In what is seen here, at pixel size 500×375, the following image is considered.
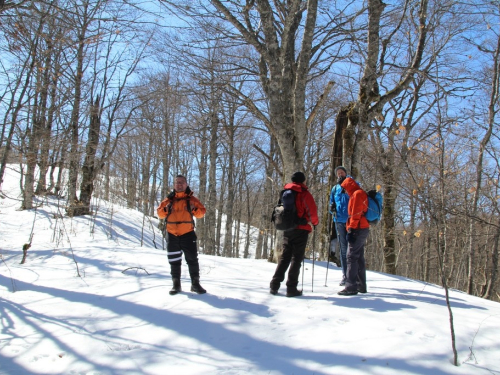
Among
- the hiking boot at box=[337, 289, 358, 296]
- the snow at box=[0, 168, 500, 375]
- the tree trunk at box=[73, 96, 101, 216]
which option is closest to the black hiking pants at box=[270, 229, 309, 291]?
the snow at box=[0, 168, 500, 375]

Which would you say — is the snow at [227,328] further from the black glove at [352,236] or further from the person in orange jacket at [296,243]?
the black glove at [352,236]

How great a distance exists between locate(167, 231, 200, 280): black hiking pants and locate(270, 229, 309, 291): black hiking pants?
1.11m

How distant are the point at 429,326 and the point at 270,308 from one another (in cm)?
168

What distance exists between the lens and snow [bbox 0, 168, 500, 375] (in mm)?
2758

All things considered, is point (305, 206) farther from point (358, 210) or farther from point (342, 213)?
point (342, 213)

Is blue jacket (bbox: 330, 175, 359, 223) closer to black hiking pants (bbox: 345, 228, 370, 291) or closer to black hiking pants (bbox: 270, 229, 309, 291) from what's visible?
black hiking pants (bbox: 345, 228, 370, 291)

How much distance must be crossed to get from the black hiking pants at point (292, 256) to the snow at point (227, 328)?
233 millimetres

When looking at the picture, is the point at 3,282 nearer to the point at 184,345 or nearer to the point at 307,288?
the point at 184,345

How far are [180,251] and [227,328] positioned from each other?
1556 millimetres

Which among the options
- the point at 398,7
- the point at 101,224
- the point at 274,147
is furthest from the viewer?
the point at 274,147

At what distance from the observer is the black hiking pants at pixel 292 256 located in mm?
4508

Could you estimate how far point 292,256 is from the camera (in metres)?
4.60

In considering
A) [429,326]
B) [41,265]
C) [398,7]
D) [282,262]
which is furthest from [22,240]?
[398,7]

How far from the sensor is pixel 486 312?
4.00 meters
